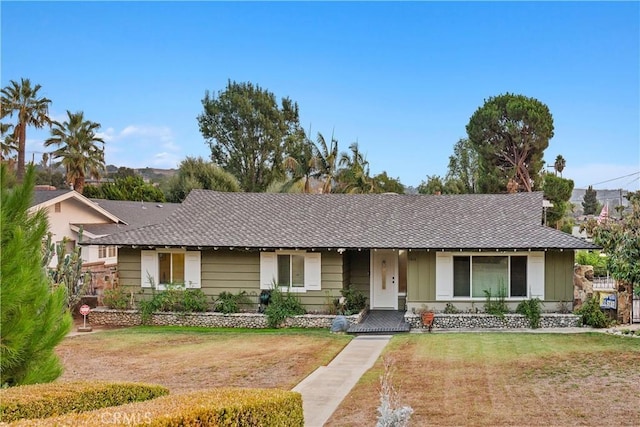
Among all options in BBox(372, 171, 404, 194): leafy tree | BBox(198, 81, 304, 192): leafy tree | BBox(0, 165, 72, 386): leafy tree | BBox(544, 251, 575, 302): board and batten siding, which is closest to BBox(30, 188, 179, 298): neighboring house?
BBox(198, 81, 304, 192): leafy tree

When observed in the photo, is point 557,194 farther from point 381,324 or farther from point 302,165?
point 381,324

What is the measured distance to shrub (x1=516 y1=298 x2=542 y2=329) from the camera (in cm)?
1907

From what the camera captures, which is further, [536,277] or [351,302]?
[351,302]

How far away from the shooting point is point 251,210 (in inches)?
941

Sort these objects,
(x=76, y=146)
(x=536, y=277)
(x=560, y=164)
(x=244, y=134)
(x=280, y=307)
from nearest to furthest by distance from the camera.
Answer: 1. (x=536, y=277)
2. (x=280, y=307)
3. (x=76, y=146)
4. (x=560, y=164)
5. (x=244, y=134)

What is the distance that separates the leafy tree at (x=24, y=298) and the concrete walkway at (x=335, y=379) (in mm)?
4315

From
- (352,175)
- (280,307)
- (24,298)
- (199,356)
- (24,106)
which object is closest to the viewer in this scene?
(24,298)

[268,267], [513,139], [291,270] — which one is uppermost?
[513,139]

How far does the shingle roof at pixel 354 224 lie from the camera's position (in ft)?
66.0

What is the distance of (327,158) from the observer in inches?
1820

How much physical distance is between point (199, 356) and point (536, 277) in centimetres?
1141

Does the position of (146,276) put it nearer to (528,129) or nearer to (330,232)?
(330,232)

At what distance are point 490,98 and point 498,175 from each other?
8.33 meters

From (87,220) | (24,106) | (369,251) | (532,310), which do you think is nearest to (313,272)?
(369,251)
